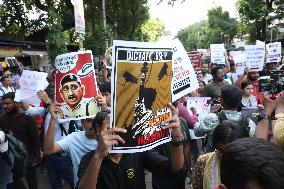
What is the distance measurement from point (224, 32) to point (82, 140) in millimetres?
74996

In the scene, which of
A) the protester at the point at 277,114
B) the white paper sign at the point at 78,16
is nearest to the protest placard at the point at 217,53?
the white paper sign at the point at 78,16

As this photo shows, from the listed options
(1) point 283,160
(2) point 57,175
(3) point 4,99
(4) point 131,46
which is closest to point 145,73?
(4) point 131,46

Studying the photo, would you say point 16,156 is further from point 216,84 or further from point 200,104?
point 216,84

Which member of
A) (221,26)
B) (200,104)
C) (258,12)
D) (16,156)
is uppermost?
(221,26)

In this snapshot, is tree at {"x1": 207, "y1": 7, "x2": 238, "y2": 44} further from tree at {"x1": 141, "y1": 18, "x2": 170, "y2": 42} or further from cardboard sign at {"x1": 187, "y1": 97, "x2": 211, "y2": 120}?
cardboard sign at {"x1": 187, "y1": 97, "x2": 211, "y2": 120}

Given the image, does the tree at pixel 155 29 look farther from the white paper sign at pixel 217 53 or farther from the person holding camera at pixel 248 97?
A: the person holding camera at pixel 248 97

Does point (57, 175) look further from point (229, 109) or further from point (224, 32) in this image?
point (224, 32)

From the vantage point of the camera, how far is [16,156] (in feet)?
14.7

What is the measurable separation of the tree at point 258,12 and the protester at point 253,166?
3599 cm

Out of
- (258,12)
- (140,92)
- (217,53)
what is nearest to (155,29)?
(258,12)

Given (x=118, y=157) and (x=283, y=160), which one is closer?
(x=283, y=160)

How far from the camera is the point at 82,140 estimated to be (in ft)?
13.0

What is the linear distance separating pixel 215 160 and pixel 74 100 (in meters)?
1.63

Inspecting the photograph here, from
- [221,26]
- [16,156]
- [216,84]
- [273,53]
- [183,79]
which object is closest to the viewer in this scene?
[183,79]
